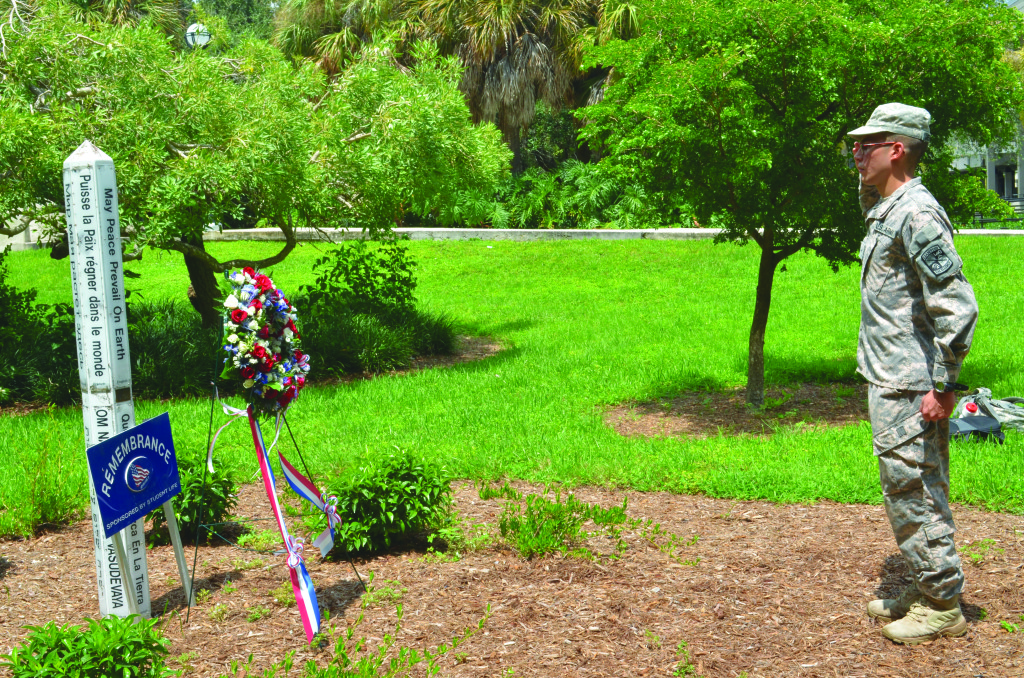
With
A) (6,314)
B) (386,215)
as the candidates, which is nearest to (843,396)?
(386,215)

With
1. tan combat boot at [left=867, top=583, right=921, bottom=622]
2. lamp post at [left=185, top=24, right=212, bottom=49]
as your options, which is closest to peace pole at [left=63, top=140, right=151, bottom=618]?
tan combat boot at [left=867, top=583, right=921, bottom=622]

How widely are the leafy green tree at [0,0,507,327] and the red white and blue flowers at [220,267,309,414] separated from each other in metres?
4.11

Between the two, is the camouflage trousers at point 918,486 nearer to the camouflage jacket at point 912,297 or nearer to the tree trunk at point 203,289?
the camouflage jacket at point 912,297

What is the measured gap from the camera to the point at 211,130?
9547 millimetres

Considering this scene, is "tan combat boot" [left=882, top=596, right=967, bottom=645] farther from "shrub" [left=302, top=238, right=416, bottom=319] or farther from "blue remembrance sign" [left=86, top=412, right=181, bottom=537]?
"shrub" [left=302, top=238, right=416, bottom=319]

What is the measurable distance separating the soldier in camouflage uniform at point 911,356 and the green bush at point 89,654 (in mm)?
2896

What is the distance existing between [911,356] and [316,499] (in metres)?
2.65

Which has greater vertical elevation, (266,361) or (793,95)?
(793,95)

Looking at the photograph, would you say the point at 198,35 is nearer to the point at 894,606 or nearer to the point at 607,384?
the point at 607,384

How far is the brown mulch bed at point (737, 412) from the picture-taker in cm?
791

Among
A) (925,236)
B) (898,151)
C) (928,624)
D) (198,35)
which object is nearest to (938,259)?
(925,236)

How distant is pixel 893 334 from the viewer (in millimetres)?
3803

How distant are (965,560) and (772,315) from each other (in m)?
8.34

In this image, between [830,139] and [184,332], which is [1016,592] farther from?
[184,332]
